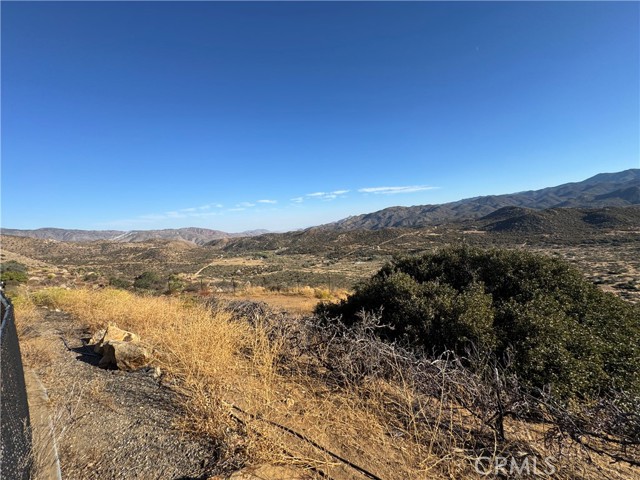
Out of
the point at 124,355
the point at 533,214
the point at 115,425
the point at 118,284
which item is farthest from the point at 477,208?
the point at 115,425

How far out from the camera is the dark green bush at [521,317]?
4441 millimetres

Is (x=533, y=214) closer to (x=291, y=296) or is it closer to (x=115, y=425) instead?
(x=291, y=296)

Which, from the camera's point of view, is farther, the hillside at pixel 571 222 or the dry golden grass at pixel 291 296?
the hillside at pixel 571 222

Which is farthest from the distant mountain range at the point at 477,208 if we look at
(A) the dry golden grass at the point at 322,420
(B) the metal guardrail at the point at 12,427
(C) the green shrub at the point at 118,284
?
(B) the metal guardrail at the point at 12,427

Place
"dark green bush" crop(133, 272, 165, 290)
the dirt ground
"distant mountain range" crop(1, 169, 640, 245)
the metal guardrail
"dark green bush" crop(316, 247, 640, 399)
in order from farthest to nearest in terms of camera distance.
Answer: "distant mountain range" crop(1, 169, 640, 245), "dark green bush" crop(133, 272, 165, 290), "dark green bush" crop(316, 247, 640, 399), the dirt ground, the metal guardrail

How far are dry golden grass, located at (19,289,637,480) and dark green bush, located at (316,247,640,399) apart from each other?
0.94 meters

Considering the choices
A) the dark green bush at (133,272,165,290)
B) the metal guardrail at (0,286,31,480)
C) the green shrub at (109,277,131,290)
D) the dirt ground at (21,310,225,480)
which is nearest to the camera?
the metal guardrail at (0,286,31,480)

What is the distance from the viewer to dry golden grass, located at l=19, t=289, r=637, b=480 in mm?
2909

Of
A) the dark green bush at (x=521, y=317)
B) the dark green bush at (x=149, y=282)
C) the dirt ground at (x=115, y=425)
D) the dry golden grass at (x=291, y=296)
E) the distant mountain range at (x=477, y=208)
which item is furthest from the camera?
the distant mountain range at (x=477, y=208)

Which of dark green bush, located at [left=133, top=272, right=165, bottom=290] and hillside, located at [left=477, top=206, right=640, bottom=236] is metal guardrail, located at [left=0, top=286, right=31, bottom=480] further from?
hillside, located at [left=477, top=206, right=640, bottom=236]

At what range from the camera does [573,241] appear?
162 feet

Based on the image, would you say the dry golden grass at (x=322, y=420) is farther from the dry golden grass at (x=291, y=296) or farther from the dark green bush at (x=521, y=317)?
the dry golden grass at (x=291, y=296)

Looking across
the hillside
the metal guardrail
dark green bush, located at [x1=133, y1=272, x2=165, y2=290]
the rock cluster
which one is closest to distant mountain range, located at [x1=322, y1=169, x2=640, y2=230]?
the hillside

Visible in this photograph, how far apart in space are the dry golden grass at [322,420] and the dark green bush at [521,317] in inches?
37.1
